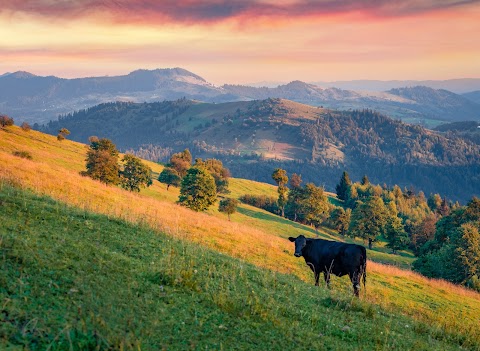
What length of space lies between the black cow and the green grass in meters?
5.19

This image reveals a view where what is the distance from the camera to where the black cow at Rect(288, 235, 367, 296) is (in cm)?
1850

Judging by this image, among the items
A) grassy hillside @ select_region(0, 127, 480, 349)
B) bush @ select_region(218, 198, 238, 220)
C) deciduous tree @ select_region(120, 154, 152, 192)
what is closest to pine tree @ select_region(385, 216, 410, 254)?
bush @ select_region(218, 198, 238, 220)

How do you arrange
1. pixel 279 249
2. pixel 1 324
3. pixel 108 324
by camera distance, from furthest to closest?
pixel 279 249
pixel 108 324
pixel 1 324

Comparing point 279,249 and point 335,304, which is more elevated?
point 335,304

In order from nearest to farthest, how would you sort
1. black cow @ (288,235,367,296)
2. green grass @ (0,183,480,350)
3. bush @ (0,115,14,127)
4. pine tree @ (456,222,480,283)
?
green grass @ (0,183,480,350) → black cow @ (288,235,367,296) → pine tree @ (456,222,480,283) → bush @ (0,115,14,127)

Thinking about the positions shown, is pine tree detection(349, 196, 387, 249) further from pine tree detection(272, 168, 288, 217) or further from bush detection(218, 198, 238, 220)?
bush detection(218, 198, 238, 220)

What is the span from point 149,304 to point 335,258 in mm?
12817

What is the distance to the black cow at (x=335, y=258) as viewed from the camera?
18.5m

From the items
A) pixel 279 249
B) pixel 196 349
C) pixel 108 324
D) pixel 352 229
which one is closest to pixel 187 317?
pixel 196 349

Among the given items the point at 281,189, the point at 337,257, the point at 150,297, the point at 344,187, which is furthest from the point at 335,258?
the point at 344,187

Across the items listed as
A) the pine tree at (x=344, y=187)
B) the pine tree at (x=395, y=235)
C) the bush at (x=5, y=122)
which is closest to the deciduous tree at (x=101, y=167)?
the bush at (x=5, y=122)

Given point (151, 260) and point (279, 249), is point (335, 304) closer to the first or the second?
point (151, 260)

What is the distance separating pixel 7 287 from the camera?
7219mm

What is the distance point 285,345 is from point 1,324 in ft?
16.9
